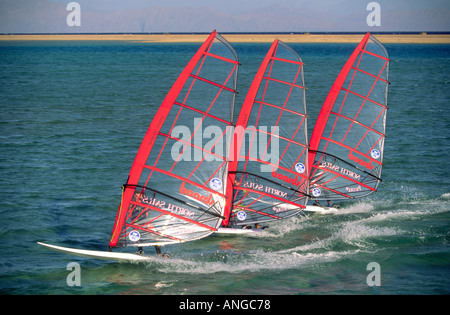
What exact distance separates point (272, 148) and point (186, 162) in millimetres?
3347

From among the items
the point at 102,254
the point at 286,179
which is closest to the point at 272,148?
the point at 286,179

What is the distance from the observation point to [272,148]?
58.2ft

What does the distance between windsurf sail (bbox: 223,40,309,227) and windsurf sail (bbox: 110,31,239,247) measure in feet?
5.12

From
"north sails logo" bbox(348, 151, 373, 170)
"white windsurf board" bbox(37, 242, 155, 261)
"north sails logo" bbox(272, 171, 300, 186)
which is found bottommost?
"white windsurf board" bbox(37, 242, 155, 261)

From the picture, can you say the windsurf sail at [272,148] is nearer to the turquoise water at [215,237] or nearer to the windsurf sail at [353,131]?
the turquoise water at [215,237]

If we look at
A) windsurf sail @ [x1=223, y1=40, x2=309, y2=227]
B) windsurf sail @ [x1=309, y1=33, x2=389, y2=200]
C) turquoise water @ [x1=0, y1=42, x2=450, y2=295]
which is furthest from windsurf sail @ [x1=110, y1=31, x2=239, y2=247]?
windsurf sail @ [x1=309, y1=33, x2=389, y2=200]

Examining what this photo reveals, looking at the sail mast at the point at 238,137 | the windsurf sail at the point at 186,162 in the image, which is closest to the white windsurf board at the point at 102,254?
the windsurf sail at the point at 186,162

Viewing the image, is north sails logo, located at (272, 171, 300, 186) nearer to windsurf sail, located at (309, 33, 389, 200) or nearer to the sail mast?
the sail mast

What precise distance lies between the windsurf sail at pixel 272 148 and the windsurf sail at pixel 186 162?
1.56 meters

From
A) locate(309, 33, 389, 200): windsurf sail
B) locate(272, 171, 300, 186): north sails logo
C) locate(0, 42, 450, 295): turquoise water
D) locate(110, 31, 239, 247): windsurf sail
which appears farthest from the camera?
locate(309, 33, 389, 200): windsurf sail

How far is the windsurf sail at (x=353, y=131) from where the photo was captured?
19875 millimetres

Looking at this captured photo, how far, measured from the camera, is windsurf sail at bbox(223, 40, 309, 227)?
17.3 meters

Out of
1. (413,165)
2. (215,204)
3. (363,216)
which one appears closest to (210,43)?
(215,204)
